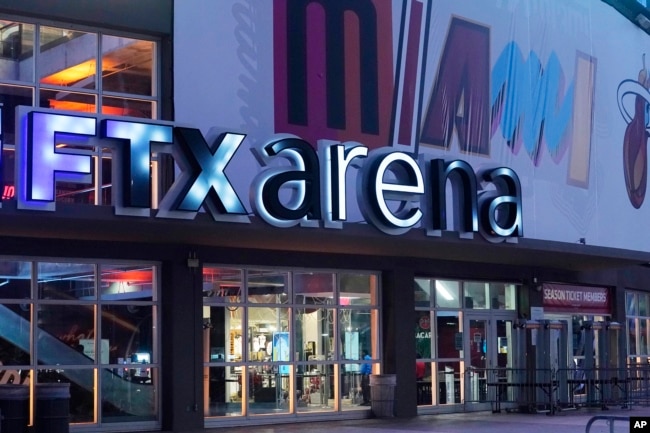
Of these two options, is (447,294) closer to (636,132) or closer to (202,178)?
(202,178)

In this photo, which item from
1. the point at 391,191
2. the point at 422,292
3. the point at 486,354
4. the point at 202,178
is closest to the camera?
the point at 202,178

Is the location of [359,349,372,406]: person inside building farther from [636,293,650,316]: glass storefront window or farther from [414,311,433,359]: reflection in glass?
[636,293,650,316]: glass storefront window

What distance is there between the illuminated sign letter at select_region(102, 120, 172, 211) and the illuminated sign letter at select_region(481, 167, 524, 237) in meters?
8.49

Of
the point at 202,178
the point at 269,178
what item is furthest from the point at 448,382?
the point at 202,178

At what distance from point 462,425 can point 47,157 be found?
10.7m

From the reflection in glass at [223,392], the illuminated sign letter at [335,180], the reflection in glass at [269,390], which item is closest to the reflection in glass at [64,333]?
the reflection in glass at [223,392]

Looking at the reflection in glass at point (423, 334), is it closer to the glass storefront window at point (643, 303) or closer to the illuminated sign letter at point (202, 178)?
the illuminated sign letter at point (202, 178)

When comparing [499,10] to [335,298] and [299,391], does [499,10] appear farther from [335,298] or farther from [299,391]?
[299,391]

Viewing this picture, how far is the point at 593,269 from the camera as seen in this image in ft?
103

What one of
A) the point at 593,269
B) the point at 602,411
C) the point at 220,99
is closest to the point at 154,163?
the point at 220,99

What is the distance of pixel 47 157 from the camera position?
17641mm

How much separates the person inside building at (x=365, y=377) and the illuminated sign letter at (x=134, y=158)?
28.6ft

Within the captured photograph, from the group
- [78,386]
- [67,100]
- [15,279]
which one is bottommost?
[78,386]

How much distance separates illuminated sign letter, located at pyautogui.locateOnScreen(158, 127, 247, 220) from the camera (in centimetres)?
1878
